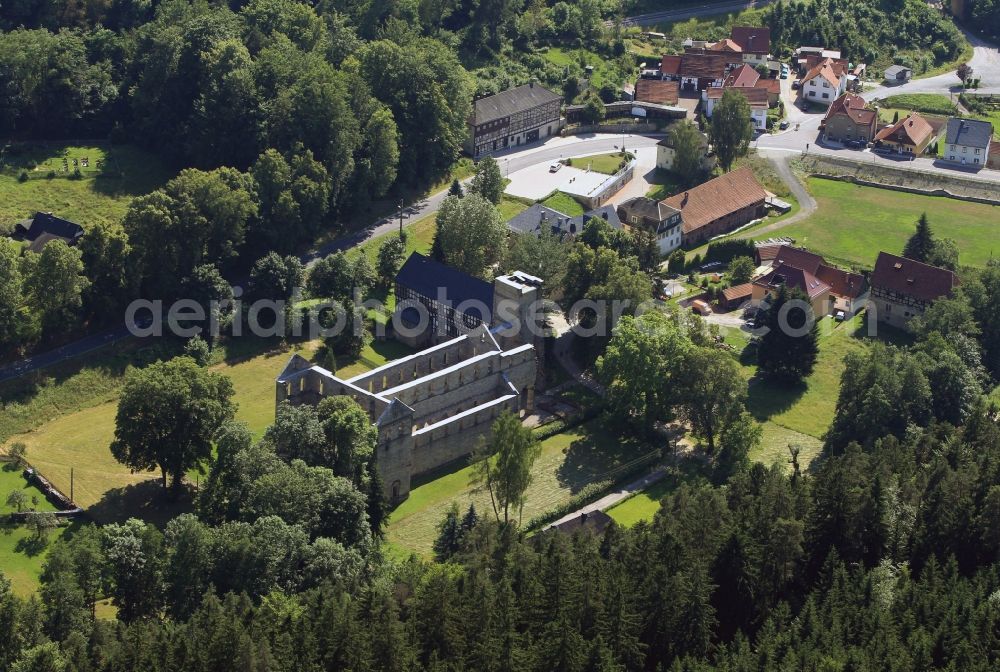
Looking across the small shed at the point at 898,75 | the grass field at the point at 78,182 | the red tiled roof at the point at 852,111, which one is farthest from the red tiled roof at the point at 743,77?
the grass field at the point at 78,182

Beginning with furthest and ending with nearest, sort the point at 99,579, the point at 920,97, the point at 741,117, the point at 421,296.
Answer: the point at 920,97
the point at 741,117
the point at 421,296
the point at 99,579

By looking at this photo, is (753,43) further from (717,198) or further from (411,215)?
(411,215)

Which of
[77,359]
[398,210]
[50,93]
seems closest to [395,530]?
[77,359]

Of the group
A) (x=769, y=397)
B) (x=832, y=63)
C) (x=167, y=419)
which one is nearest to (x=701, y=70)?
(x=832, y=63)

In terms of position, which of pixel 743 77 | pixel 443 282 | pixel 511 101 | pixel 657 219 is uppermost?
pixel 511 101

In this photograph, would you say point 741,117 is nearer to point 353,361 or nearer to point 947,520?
point 353,361

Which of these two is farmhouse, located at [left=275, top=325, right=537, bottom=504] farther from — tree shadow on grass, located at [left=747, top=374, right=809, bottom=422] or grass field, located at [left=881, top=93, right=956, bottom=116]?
grass field, located at [left=881, top=93, right=956, bottom=116]
